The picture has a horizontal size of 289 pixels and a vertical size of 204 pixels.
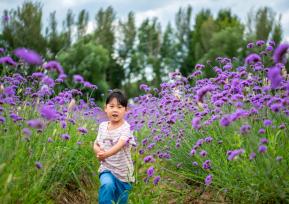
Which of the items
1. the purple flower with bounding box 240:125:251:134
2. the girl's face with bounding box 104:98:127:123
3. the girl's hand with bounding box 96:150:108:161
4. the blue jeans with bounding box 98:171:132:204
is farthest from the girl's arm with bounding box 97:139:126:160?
the purple flower with bounding box 240:125:251:134

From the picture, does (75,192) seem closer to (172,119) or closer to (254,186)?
(172,119)

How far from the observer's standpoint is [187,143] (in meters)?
4.30

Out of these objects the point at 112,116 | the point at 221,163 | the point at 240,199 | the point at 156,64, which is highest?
the point at 156,64

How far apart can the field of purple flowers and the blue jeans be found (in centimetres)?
27

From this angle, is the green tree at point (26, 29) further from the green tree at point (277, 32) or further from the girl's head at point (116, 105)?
the girl's head at point (116, 105)

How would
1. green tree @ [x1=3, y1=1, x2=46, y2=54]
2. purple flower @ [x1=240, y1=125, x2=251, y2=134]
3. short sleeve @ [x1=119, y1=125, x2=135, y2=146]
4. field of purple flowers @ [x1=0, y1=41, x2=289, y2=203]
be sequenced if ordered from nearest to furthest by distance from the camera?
purple flower @ [x1=240, y1=125, x2=251, y2=134]
field of purple flowers @ [x1=0, y1=41, x2=289, y2=203]
short sleeve @ [x1=119, y1=125, x2=135, y2=146]
green tree @ [x1=3, y1=1, x2=46, y2=54]

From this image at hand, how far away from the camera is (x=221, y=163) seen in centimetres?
382

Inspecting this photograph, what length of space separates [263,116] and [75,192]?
7.31ft

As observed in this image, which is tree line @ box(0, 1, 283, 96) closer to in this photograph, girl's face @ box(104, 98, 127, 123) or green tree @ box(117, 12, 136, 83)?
green tree @ box(117, 12, 136, 83)

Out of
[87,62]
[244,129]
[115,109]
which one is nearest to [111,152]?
[115,109]

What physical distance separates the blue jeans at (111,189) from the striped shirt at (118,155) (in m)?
0.05

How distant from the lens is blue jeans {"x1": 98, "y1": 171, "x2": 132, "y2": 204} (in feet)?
12.4

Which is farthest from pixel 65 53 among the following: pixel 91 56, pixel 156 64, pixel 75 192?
pixel 75 192

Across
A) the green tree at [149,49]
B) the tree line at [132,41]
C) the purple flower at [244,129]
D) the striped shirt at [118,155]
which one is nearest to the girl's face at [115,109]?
the striped shirt at [118,155]
